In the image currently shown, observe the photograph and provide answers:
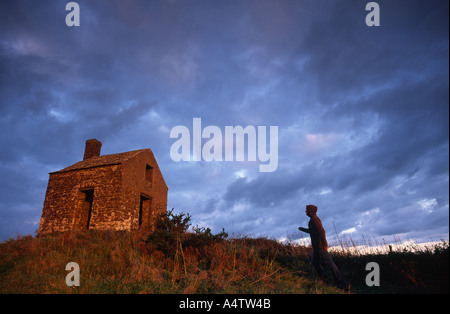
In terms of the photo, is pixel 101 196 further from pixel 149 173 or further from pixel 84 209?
pixel 149 173

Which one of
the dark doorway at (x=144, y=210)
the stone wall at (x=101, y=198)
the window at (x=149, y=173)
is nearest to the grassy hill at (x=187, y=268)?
the stone wall at (x=101, y=198)

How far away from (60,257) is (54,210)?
9724 mm

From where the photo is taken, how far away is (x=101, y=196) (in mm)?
15047

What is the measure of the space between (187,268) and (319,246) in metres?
3.95

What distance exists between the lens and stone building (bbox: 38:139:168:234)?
1460 centimetres

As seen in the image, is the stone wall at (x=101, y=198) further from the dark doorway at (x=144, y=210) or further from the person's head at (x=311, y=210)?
the person's head at (x=311, y=210)

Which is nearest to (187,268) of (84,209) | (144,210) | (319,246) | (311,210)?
(319,246)

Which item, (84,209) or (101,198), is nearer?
(101,198)

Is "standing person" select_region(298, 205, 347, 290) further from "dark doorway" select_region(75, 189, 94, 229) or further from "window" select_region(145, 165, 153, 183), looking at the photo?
"dark doorway" select_region(75, 189, 94, 229)

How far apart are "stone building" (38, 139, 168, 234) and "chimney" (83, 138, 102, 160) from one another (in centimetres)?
315

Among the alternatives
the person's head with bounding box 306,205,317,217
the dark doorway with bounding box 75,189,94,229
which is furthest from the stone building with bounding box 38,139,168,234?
the person's head with bounding box 306,205,317,217

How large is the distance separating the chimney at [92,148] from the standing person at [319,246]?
18995 mm

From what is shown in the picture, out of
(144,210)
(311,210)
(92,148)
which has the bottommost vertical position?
(311,210)

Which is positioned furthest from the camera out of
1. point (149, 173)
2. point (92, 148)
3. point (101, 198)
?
point (92, 148)
